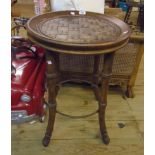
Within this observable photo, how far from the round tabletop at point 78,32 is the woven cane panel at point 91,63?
0.40 m

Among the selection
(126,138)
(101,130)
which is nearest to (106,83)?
(101,130)

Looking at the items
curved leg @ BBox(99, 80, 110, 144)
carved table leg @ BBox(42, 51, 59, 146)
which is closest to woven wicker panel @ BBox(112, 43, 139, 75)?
curved leg @ BBox(99, 80, 110, 144)

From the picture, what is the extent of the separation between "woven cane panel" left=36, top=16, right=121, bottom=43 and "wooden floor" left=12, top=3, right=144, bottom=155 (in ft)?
2.09

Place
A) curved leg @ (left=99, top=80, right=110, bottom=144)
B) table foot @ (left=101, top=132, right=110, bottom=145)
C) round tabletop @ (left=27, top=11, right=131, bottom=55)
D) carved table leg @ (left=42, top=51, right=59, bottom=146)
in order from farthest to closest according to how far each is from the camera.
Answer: table foot @ (left=101, top=132, right=110, bottom=145) < curved leg @ (left=99, top=80, right=110, bottom=144) < carved table leg @ (left=42, top=51, right=59, bottom=146) < round tabletop @ (left=27, top=11, right=131, bottom=55)

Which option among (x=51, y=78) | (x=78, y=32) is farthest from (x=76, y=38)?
(x=51, y=78)

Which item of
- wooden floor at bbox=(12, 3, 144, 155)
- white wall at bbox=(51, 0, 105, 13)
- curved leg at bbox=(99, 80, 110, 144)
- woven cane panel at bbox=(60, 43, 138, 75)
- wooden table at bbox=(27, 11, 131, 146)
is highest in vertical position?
white wall at bbox=(51, 0, 105, 13)

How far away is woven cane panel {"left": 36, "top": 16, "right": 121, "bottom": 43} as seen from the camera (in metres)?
1.13

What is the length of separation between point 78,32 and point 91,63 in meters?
0.61

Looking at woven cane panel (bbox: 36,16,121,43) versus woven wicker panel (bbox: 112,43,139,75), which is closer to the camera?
woven cane panel (bbox: 36,16,121,43)

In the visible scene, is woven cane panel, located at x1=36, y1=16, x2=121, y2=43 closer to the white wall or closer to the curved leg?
the curved leg

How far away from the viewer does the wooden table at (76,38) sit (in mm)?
1071

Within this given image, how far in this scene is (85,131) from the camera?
154 cm

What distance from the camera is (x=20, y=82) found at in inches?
57.4

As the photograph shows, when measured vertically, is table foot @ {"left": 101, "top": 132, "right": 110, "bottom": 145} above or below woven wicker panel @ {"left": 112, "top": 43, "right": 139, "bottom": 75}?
below
